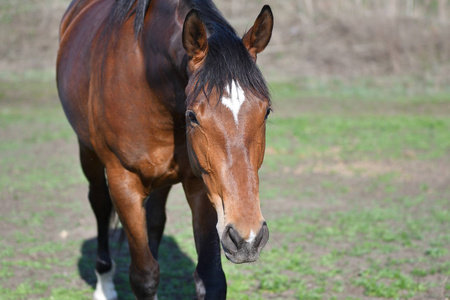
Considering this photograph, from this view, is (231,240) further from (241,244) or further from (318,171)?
(318,171)

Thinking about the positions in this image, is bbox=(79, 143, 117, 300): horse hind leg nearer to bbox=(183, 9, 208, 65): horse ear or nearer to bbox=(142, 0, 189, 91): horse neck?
bbox=(142, 0, 189, 91): horse neck

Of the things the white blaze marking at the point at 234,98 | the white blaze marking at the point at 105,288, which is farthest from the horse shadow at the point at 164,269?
the white blaze marking at the point at 234,98

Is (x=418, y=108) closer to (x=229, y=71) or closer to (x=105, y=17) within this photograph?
(x=105, y=17)

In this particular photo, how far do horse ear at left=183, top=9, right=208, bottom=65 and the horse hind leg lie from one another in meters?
2.03

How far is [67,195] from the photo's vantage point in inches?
274

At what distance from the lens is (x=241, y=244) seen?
2244mm

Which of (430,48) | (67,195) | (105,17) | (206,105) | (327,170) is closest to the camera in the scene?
(206,105)

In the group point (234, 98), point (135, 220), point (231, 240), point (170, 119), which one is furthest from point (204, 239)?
point (234, 98)

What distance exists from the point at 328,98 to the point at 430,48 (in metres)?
4.40

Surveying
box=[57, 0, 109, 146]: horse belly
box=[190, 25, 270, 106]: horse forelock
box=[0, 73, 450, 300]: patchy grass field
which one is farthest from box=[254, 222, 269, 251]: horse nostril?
box=[57, 0, 109, 146]: horse belly

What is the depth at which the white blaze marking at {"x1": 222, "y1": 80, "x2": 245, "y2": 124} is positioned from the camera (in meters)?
2.36

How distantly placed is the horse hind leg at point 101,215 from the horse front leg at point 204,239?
1.19 m

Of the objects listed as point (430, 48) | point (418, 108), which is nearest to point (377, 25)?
point (430, 48)

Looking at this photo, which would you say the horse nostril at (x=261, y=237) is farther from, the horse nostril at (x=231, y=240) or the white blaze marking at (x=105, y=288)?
the white blaze marking at (x=105, y=288)
